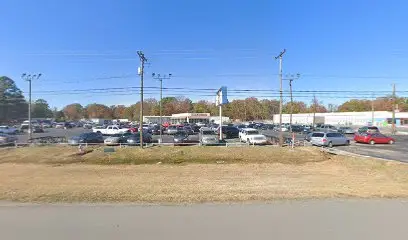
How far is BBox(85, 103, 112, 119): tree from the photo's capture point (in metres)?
180

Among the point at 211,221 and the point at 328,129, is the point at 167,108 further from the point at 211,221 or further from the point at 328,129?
the point at 211,221

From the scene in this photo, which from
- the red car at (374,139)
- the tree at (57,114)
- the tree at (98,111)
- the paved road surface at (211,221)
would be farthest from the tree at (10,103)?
the paved road surface at (211,221)

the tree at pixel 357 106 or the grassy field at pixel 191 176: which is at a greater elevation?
the tree at pixel 357 106

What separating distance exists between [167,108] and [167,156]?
135 metres

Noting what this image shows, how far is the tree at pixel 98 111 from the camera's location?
180 metres

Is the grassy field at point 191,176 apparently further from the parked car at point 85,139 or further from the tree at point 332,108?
the tree at point 332,108

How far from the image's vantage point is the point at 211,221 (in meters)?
7.03

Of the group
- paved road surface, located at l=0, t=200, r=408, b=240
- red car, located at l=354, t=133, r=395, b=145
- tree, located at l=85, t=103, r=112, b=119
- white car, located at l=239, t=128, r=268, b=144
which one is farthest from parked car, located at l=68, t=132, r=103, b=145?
tree, located at l=85, t=103, r=112, b=119

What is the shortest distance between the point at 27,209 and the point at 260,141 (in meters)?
32.0

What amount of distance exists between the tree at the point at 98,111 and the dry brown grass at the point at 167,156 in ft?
510

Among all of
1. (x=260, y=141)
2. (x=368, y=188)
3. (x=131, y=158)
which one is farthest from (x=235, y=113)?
(x=368, y=188)

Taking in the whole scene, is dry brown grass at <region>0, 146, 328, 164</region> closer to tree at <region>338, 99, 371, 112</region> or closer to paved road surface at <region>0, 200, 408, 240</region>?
paved road surface at <region>0, 200, 408, 240</region>

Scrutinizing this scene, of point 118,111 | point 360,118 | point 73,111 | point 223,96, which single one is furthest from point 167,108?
point 223,96

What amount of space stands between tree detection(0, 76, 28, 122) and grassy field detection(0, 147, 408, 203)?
383 feet
